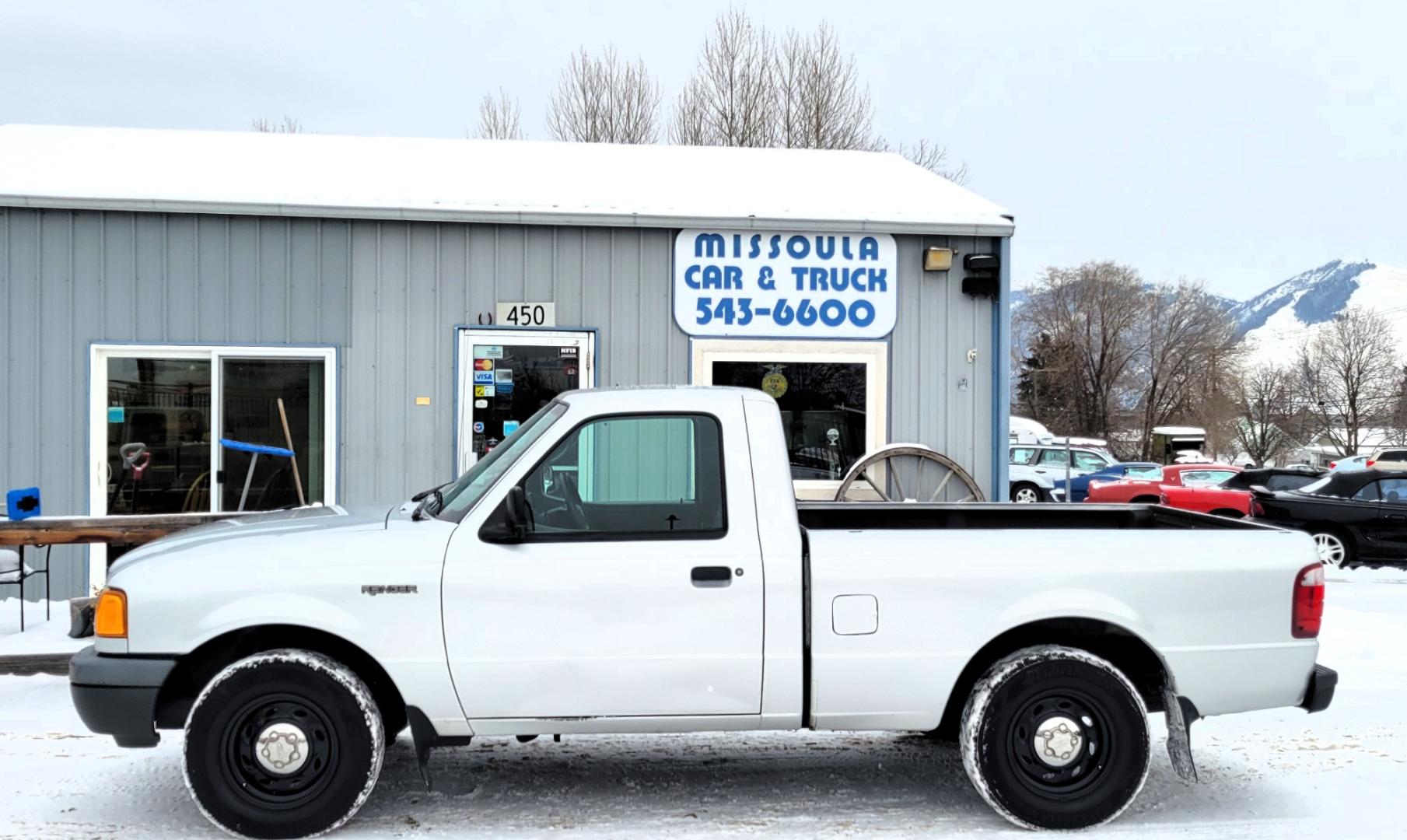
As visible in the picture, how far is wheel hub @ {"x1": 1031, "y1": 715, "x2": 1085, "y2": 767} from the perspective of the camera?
181 inches

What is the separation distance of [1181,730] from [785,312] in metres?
6.11

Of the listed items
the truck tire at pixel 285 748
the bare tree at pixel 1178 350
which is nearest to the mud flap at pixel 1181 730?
the truck tire at pixel 285 748

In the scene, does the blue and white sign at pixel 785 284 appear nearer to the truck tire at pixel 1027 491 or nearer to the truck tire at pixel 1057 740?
the truck tire at pixel 1057 740

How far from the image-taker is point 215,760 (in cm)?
437

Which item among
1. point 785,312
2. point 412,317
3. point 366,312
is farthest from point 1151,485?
point 366,312

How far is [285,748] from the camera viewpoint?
173 inches

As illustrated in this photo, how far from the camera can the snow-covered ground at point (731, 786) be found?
15.4 ft

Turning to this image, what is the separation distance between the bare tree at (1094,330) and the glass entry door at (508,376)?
60.9 metres

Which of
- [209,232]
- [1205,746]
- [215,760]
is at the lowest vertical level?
[1205,746]

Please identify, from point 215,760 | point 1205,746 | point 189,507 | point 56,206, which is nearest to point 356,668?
point 215,760

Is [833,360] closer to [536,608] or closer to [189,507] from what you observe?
[189,507]

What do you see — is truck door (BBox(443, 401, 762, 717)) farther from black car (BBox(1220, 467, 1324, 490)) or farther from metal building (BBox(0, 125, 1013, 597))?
black car (BBox(1220, 467, 1324, 490))

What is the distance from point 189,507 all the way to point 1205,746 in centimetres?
776

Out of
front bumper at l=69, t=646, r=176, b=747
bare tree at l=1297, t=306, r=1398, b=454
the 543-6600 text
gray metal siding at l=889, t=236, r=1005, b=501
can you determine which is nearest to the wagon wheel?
gray metal siding at l=889, t=236, r=1005, b=501
